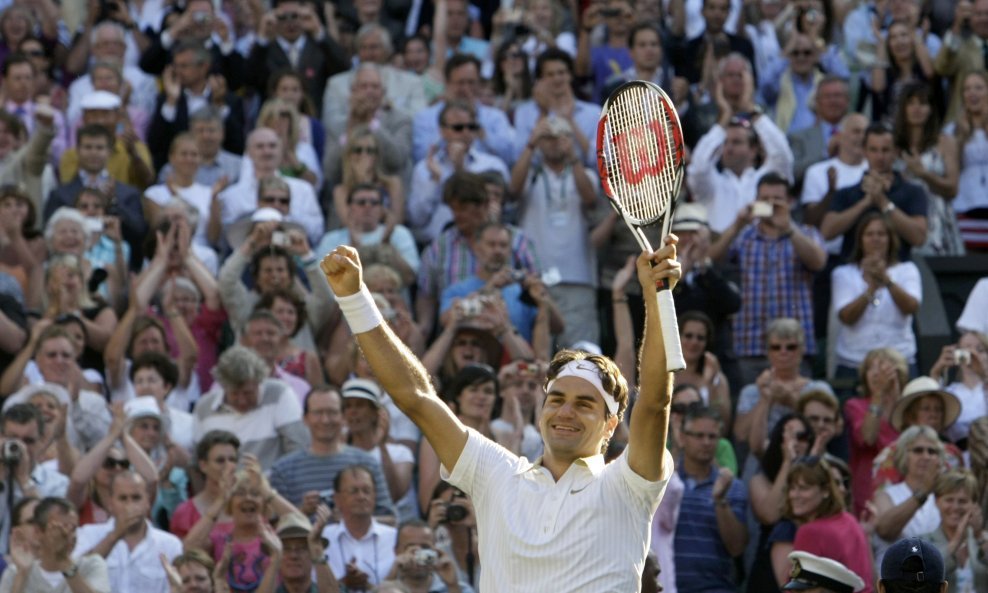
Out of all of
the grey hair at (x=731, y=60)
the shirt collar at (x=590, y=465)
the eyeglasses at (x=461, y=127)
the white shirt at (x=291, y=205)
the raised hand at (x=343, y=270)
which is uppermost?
the grey hair at (x=731, y=60)

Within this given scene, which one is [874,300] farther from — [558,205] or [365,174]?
[365,174]

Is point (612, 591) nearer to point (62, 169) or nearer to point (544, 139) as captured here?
point (544, 139)

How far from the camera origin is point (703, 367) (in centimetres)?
1459

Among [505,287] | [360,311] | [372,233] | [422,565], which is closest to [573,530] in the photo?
[360,311]

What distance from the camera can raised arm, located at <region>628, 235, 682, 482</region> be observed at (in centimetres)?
719

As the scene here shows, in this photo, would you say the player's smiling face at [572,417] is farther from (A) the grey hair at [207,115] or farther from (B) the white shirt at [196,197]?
(A) the grey hair at [207,115]

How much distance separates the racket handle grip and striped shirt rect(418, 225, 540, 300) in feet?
27.8

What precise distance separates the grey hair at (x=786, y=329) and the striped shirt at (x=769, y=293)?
0.93 metres

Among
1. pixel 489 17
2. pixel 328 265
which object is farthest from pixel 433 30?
pixel 328 265

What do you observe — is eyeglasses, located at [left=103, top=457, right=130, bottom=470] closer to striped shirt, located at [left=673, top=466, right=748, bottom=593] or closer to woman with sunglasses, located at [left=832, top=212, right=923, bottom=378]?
striped shirt, located at [left=673, top=466, right=748, bottom=593]

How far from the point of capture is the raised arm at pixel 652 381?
7.19 meters

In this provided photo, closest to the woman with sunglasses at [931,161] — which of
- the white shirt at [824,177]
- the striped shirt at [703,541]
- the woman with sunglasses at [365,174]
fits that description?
the white shirt at [824,177]

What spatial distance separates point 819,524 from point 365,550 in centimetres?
266

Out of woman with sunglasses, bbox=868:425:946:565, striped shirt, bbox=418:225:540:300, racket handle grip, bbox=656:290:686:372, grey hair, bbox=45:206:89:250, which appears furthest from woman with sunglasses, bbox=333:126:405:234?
racket handle grip, bbox=656:290:686:372
